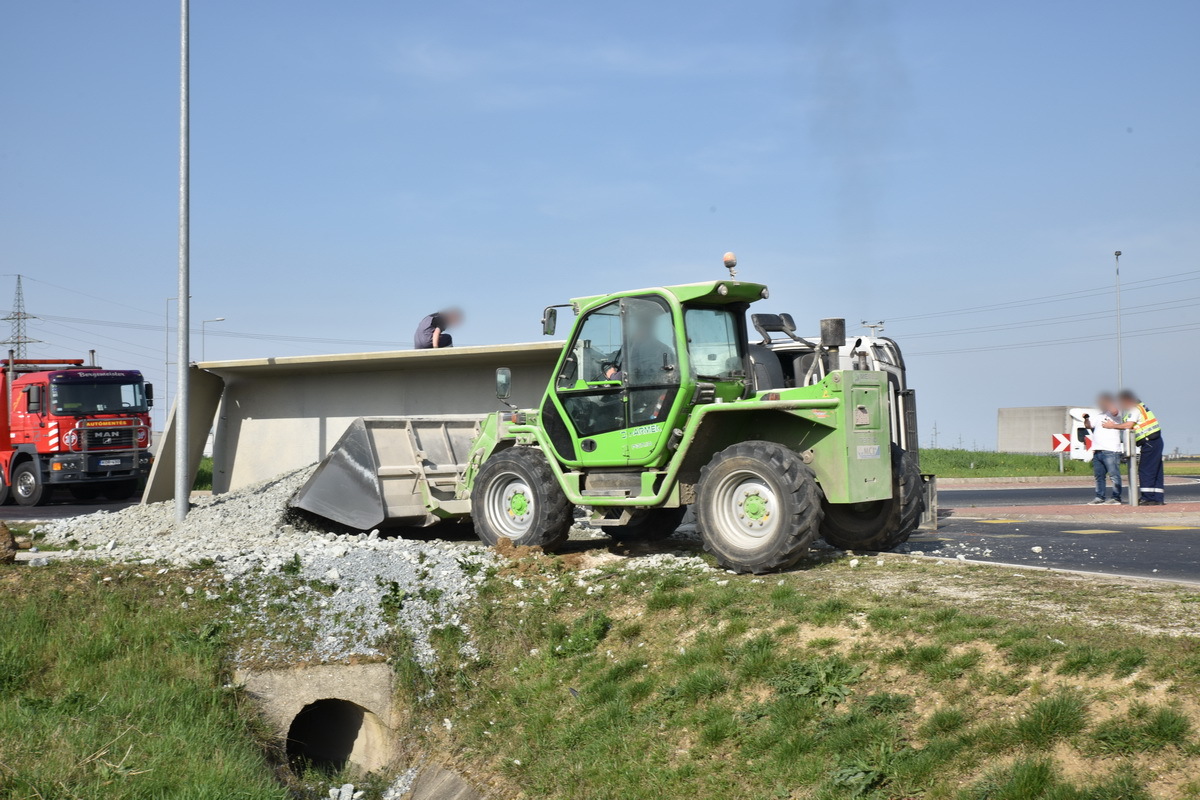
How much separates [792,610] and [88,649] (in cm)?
534

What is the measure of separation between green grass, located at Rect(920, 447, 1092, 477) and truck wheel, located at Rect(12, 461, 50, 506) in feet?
72.3

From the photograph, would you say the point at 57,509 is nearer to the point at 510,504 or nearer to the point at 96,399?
the point at 96,399

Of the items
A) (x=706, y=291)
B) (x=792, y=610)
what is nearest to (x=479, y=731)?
(x=792, y=610)

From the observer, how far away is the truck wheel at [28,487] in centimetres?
2367

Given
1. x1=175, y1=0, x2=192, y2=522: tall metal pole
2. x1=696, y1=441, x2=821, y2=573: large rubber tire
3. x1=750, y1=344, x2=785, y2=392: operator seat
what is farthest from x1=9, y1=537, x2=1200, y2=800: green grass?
x1=175, y1=0, x2=192, y2=522: tall metal pole

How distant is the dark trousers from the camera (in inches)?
692

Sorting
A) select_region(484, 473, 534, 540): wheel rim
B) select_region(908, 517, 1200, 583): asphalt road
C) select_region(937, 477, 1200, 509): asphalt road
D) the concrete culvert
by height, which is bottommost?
the concrete culvert

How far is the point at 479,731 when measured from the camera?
7777 mm

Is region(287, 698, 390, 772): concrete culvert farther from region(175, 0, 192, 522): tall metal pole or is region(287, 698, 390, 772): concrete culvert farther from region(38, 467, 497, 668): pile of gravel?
region(175, 0, 192, 522): tall metal pole

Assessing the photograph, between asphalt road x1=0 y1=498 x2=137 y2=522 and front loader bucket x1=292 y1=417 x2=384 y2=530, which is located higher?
front loader bucket x1=292 y1=417 x2=384 y2=530

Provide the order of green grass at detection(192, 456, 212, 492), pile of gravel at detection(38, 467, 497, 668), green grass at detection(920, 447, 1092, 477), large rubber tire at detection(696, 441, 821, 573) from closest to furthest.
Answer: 1. large rubber tire at detection(696, 441, 821, 573)
2. pile of gravel at detection(38, 467, 497, 668)
3. green grass at detection(192, 456, 212, 492)
4. green grass at detection(920, 447, 1092, 477)

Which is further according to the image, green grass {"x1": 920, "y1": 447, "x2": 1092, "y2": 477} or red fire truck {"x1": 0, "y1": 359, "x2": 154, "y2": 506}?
green grass {"x1": 920, "y1": 447, "x2": 1092, "y2": 477}

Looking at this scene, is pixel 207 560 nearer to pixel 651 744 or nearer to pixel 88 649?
pixel 88 649

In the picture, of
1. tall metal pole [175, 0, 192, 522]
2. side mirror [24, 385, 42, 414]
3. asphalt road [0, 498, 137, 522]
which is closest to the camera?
tall metal pole [175, 0, 192, 522]
